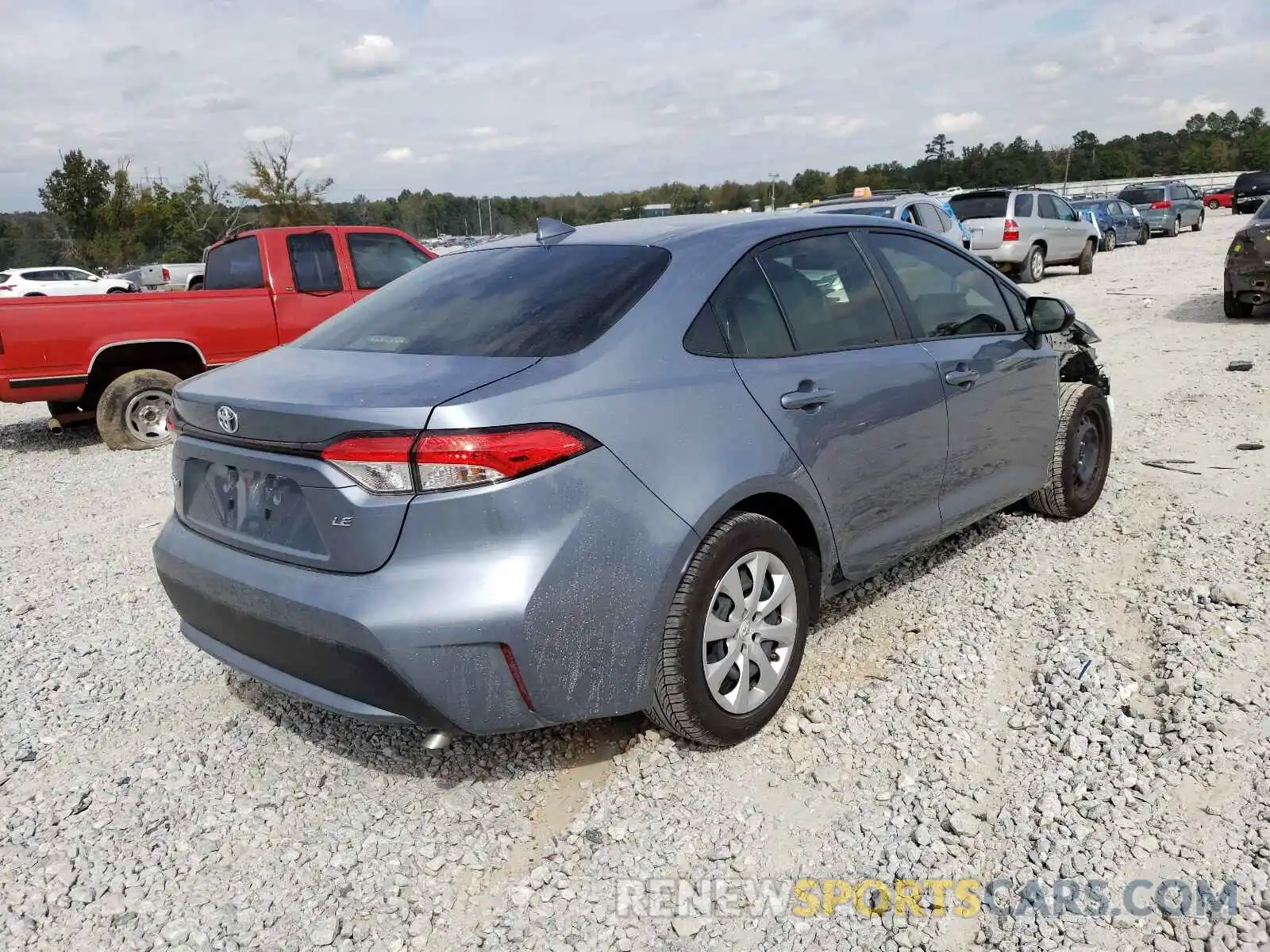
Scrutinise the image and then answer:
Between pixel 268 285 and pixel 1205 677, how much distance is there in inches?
312

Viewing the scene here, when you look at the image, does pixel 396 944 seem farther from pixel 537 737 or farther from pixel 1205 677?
pixel 1205 677

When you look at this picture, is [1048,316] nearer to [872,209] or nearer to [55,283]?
[872,209]

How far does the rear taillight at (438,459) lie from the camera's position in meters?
2.34

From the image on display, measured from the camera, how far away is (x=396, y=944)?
2352 millimetres

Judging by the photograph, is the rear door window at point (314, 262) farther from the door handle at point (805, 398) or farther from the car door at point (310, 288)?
the door handle at point (805, 398)

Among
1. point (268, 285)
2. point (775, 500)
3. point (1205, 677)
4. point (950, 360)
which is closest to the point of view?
point (775, 500)

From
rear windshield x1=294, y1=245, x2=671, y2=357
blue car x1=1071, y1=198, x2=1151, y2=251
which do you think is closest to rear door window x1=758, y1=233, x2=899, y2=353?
rear windshield x1=294, y1=245, x2=671, y2=357

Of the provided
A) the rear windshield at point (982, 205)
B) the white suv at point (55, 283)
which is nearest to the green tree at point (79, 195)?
the white suv at point (55, 283)

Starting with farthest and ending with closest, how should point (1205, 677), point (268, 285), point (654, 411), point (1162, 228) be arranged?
point (1162, 228), point (268, 285), point (1205, 677), point (654, 411)

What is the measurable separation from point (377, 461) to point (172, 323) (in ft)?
22.1

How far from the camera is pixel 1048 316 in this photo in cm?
437

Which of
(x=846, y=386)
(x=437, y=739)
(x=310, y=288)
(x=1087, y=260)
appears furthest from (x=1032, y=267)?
(x=437, y=739)

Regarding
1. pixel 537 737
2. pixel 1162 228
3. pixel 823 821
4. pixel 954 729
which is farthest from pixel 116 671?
pixel 1162 228

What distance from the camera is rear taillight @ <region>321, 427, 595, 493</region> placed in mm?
2344
